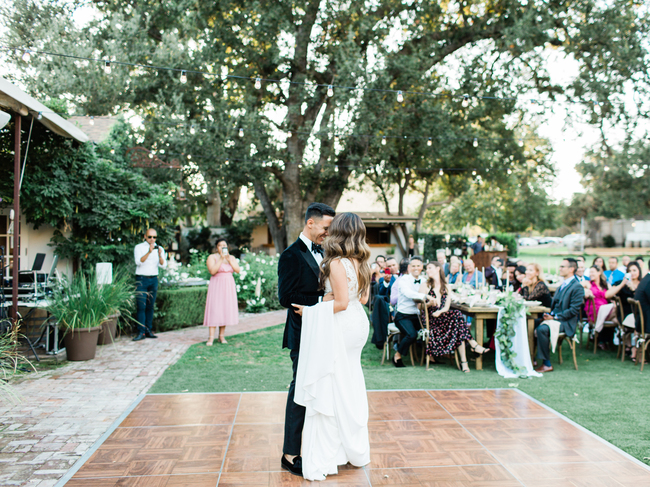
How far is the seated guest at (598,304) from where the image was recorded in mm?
7863

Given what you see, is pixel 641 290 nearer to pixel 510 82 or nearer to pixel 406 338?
pixel 406 338

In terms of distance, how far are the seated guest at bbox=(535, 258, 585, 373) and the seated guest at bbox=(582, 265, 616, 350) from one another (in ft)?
3.51

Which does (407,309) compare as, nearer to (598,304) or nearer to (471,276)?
(471,276)

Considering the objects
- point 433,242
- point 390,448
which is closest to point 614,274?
point 390,448

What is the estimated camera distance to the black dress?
22.0 ft

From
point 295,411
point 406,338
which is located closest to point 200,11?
point 406,338

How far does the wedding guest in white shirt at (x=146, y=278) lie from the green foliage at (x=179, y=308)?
586mm

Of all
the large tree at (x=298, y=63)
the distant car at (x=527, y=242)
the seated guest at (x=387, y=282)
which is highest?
Answer: the large tree at (x=298, y=63)

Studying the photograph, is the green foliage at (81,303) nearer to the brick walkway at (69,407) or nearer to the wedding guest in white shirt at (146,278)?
the brick walkway at (69,407)

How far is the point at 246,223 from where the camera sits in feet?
81.7

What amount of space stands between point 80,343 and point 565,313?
6.46 m

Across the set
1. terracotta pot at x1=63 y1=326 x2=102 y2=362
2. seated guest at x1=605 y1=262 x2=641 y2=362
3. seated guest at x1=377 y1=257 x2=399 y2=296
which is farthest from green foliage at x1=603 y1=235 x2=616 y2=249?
terracotta pot at x1=63 y1=326 x2=102 y2=362

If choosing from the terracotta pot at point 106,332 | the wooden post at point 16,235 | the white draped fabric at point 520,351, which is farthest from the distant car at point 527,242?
the wooden post at point 16,235

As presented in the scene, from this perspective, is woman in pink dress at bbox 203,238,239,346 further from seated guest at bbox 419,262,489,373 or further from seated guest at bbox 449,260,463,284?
seated guest at bbox 449,260,463,284
